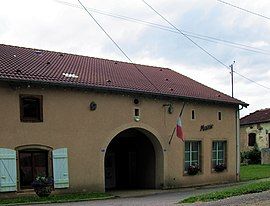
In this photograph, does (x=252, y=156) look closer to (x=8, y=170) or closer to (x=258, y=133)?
(x=258, y=133)

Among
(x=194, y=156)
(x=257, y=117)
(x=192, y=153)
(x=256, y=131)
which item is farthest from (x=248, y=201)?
(x=257, y=117)

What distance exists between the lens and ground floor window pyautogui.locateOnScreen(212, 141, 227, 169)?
81.5ft

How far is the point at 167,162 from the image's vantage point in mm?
22234

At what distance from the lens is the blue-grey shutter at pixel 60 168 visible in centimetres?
1797

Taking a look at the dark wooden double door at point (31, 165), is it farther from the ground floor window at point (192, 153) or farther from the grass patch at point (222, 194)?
the ground floor window at point (192, 153)

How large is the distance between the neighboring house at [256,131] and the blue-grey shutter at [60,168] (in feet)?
83.7

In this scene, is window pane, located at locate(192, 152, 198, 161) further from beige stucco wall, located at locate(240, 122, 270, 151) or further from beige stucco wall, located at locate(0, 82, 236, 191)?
beige stucco wall, located at locate(240, 122, 270, 151)

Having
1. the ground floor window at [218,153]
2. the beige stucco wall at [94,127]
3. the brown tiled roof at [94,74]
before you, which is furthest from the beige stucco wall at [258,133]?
the beige stucco wall at [94,127]

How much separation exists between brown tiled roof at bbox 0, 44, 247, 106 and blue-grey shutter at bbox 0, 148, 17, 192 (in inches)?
106

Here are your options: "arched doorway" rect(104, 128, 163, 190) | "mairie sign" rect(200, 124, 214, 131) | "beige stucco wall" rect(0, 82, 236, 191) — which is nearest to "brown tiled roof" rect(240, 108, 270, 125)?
"mairie sign" rect(200, 124, 214, 131)

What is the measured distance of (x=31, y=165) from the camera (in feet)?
57.8

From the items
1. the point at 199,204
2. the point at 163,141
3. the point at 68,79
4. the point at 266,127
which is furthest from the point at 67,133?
the point at 266,127

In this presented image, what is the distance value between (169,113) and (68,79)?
5.77 metres

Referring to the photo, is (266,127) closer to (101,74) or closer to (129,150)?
(129,150)
